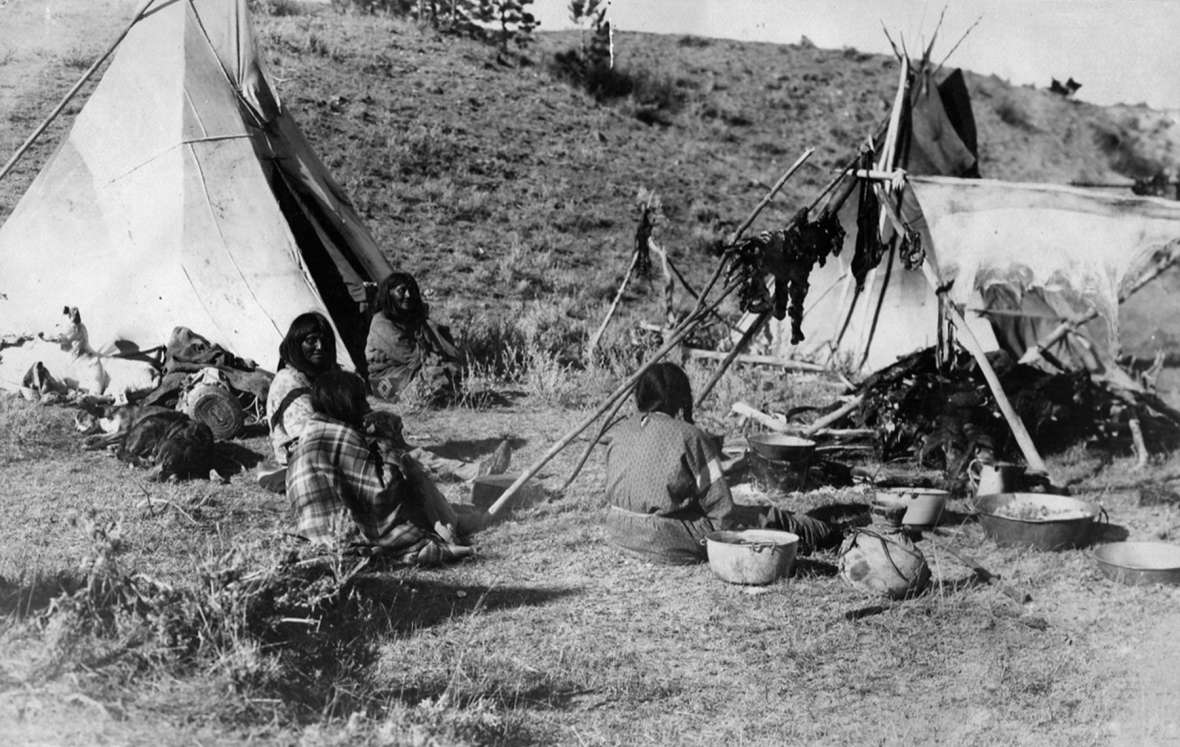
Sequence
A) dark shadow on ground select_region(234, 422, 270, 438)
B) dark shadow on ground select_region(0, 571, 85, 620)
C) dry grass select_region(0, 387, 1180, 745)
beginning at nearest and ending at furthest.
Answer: dry grass select_region(0, 387, 1180, 745)
dark shadow on ground select_region(0, 571, 85, 620)
dark shadow on ground select_region(234, 422, 270, 438)

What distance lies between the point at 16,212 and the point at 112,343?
1603mm

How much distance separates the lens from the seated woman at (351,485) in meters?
Answer: 4.52

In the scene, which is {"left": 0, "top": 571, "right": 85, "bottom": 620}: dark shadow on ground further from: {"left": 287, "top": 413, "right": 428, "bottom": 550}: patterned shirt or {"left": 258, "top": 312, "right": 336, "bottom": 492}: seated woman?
{"left": 258, "top": 312, "right": 336, "bottom": 492}: seated woman

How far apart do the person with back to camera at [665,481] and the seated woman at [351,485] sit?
2.54ft

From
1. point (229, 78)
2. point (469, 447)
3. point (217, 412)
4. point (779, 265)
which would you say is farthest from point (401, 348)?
point (779, 265)

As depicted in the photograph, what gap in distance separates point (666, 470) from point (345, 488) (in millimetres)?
1373

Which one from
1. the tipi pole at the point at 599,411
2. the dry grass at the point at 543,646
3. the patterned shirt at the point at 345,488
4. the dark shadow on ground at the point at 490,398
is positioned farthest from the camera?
the dark shadow on ground at the point at 490,398

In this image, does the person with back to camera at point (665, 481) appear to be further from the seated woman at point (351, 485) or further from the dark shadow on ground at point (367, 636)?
the seated woman at point (351, 485)

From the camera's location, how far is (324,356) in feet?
18.2

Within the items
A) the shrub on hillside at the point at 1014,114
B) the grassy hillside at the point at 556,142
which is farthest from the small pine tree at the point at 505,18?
the shrub on hillside at the point at 1014,114

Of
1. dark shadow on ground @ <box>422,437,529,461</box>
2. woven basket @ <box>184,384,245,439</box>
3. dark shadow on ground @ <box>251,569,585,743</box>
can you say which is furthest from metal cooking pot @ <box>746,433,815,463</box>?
woven basket @ <box>184,384,245,439</box>

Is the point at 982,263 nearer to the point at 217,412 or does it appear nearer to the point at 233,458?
the point at 233,458

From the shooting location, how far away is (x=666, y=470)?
181 inches

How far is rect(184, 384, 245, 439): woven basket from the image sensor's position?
6.69m
